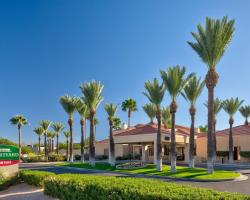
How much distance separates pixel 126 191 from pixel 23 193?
27.4ft

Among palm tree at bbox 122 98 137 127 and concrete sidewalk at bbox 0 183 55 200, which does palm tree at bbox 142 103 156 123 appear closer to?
palm tree at bbox 122 98 137 127

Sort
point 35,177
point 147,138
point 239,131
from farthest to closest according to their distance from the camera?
point 239,131, point 147,138, point 35,177

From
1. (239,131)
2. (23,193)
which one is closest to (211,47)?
(23,193)

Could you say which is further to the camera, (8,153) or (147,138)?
(147,138)

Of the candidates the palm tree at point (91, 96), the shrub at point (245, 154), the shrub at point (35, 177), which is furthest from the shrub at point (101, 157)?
the shrub at point (35, 177)

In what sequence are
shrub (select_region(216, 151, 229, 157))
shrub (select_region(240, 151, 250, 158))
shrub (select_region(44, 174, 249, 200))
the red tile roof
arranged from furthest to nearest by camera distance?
shrub (select_region(216, 151, 229, 157))
the red tile roof
shrub (select_region(240, 151, 250, 158))
shrub (select_region(44, 174, 249, 200))

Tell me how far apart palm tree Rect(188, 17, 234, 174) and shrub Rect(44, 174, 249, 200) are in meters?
18.0

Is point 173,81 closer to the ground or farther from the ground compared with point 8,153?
farther from the ground

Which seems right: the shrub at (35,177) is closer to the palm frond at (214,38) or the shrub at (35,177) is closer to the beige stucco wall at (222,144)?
the palm frond at (214,38)

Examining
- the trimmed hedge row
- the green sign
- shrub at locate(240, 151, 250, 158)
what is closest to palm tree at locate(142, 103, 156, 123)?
shrub at locate(240, 151, 250, 158)

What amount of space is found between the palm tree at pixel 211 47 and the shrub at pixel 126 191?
18004 mm

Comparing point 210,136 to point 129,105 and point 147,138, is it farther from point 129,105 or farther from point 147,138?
point 129,105

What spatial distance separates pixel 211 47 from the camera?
Result: 2973cm

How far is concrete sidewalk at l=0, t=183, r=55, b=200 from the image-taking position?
50.0 ft
